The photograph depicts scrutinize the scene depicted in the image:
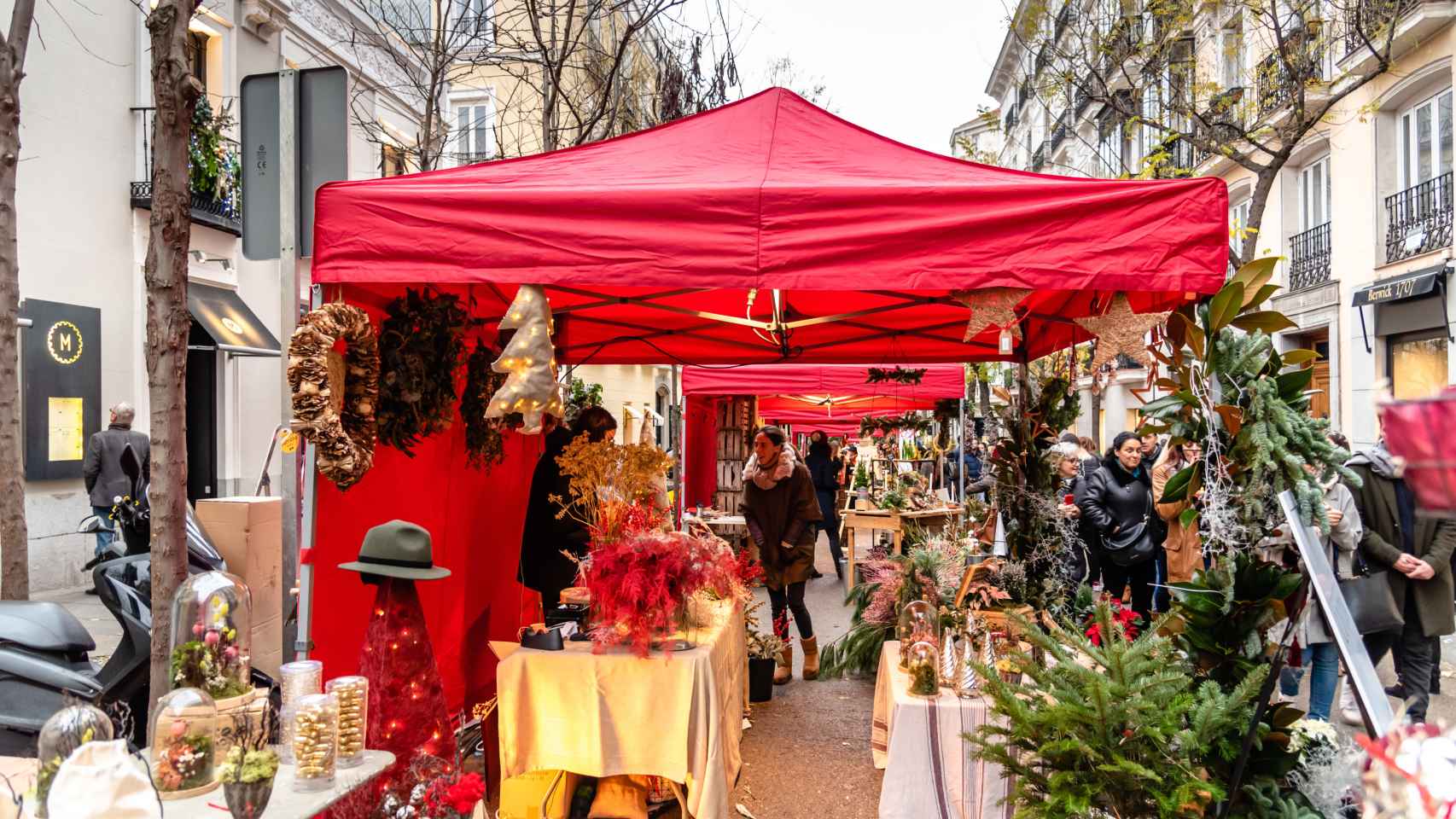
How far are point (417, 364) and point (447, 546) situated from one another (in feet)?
4.73

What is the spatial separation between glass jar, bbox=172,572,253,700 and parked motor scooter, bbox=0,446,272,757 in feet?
3.64

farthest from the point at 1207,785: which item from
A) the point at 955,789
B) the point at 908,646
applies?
the point at 908,646

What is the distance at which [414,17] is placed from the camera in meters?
14.2

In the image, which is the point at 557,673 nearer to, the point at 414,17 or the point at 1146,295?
the point at 1146,295

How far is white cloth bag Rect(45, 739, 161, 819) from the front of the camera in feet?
5.49

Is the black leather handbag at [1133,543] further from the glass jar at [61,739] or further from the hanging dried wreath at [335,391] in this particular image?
the glass jar at [61,739]

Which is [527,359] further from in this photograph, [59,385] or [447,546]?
[59,385]

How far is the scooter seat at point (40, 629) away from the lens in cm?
367

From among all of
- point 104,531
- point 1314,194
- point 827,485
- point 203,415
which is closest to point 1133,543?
point 827,485

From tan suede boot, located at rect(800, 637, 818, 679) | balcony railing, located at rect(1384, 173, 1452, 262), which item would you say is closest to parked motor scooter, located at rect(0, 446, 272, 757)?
tan suede boot, located at rect(800, 637, 818, 679)

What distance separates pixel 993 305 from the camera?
3.60m

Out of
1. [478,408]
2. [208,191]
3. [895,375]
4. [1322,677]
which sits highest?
[208,191]

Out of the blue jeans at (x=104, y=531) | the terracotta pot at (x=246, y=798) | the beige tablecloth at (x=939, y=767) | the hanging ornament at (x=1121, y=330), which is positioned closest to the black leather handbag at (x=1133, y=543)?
the hanging ornament at (x=1121, y=330)

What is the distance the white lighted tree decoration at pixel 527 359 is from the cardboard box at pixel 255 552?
175 cm
